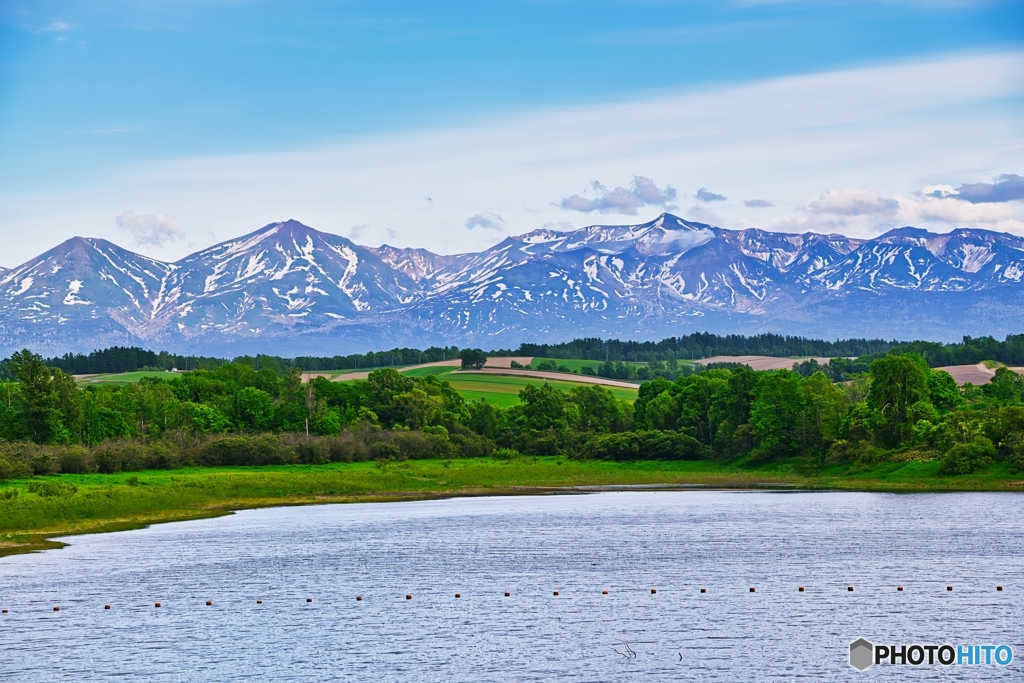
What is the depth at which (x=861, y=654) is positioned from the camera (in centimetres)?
4903

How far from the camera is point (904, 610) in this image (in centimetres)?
5791

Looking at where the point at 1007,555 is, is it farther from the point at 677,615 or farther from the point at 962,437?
the point at 962,437

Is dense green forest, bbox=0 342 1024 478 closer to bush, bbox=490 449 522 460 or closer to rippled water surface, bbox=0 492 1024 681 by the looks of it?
bush, bbox=490 449 522 460

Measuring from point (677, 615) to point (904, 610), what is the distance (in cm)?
1003

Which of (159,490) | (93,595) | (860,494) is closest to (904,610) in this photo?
(93,595)

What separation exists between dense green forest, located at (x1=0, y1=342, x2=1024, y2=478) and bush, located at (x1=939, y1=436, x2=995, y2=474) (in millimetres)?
101

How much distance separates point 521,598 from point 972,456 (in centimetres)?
8260

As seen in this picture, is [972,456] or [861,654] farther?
[972,456]

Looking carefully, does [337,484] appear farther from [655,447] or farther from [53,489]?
[655,447]

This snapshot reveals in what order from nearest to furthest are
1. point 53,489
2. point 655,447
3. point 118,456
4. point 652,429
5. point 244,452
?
point 53,489, point 118,456, point 244,452, point 655,447, point 652,429

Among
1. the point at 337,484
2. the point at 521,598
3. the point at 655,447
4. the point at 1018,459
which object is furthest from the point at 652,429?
the point at 521,598

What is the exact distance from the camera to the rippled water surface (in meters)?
49.9
